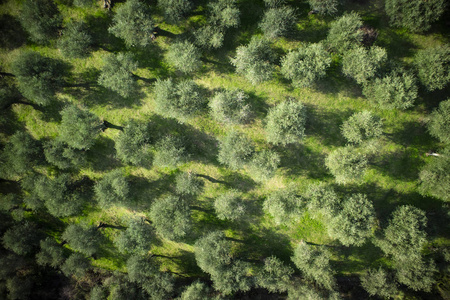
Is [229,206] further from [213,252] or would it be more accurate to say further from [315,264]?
[315,264]

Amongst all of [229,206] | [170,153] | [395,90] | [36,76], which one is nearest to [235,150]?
[229,206]

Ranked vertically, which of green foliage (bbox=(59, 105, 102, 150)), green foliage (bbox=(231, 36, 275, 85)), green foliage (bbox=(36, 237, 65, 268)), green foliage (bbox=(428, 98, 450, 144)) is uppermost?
green foliage (bbox=(231, 36, 275, 85))

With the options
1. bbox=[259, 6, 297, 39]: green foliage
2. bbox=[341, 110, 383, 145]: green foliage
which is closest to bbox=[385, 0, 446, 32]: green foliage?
bbox=[341, 110, 383, 145]: green foliage

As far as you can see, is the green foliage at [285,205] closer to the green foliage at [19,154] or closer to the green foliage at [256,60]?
the green foliage at [256,60]

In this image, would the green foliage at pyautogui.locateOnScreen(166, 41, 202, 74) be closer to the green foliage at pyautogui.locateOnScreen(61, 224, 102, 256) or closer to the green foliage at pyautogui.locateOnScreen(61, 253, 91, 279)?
the green foliage at pyautogui.locateOnScreen(61, 224, 102, 256)

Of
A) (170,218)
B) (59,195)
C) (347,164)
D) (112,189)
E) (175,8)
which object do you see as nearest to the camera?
(175,8)

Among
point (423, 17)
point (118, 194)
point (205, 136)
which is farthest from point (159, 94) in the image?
point (423, 17)

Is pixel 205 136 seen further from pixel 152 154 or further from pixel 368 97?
pixel 368 97
